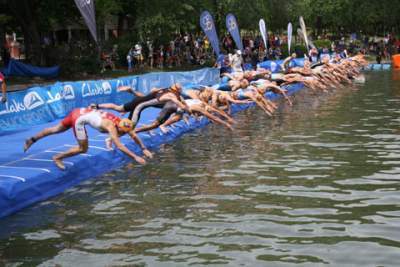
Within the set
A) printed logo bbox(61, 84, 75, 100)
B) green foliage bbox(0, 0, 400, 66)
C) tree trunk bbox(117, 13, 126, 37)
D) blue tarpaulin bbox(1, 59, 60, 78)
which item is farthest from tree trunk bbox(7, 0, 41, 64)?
printed logo bbox(61, 84, 75, 100)

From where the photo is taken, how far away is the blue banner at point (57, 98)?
15.5 m

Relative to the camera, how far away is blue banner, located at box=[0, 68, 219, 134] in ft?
50.8

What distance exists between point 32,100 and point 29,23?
48.4 feet

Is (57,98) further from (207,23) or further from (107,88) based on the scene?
(207,23)

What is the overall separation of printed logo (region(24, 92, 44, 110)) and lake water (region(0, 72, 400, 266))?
440 cm

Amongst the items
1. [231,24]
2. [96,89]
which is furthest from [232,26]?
[96,89]

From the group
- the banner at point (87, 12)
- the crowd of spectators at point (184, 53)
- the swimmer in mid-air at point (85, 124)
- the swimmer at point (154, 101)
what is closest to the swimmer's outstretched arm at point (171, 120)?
the swimmer at point (154, 101)

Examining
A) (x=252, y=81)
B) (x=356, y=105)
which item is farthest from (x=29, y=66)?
(x=356, y=105)

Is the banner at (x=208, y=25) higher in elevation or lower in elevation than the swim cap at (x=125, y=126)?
higher

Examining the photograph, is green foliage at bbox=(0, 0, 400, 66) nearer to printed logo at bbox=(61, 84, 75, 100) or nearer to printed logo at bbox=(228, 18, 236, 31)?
printed logo at bbox=(228, 18, 236, 31)

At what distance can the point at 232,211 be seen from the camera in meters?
8.55

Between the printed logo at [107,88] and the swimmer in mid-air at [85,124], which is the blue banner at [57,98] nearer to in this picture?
the printed logo at [107,88]

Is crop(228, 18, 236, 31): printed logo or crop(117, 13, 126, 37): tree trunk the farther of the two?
crop(117, 13, 126, 37): tree trunk

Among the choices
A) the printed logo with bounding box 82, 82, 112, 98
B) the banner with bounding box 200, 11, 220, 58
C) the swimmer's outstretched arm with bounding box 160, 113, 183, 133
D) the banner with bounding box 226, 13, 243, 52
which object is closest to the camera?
the swimmer's outstretched arm with bounding box 160, 113, 183, 133
